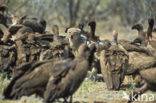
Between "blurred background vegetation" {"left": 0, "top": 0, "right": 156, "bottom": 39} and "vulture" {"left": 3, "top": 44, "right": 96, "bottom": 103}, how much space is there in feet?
52.7

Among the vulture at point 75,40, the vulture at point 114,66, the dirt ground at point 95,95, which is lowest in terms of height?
the dirt ground at point 95,95

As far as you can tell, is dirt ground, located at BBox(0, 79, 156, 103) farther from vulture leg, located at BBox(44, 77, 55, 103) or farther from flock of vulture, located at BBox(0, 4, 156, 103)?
vulture leg, located at BBox(44, 77, 55, 103)

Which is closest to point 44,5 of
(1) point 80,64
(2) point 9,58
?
(2) point 9,58

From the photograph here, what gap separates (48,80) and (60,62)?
434 millimetres

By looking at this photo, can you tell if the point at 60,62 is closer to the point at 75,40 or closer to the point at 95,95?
the point at 95,95

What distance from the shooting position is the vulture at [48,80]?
748cm

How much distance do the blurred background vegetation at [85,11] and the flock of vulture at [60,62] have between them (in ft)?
33.8

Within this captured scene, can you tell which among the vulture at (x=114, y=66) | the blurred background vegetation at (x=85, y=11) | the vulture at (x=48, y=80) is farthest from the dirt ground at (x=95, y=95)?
the blurred background vegetation at (x=85, y=11)

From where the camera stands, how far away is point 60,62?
7.87 metres

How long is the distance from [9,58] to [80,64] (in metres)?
3.17

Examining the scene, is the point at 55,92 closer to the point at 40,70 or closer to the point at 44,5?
the point at 40,70

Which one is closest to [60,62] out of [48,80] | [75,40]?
[48,80]

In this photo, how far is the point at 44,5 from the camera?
2564 centimetres

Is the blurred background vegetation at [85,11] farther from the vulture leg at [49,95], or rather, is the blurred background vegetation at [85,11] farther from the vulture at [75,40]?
the vulture leg at [49,95]
